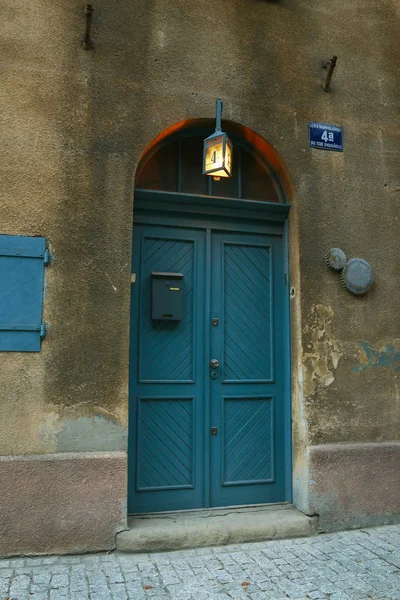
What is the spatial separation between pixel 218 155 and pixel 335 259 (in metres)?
1.50

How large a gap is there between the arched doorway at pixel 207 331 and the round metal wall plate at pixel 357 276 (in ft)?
1.95

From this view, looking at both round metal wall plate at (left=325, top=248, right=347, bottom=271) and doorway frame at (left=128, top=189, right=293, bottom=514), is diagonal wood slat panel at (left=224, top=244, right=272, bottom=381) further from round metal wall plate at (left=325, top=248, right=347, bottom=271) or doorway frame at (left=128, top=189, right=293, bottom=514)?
round metal wall plate at (left=325, top=248, right=347, bottom=271)

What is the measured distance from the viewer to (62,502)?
13.7 feet

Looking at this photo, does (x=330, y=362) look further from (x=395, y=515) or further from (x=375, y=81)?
(x=375, y=81)

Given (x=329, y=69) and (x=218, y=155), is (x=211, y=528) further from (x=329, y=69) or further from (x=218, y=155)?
(x=329, y=69)

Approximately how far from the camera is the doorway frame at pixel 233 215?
4.95 metres

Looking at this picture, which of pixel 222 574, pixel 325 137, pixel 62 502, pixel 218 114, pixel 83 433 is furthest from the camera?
pixel 325 137

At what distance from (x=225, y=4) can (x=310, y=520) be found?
190 inches

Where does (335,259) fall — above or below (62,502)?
above

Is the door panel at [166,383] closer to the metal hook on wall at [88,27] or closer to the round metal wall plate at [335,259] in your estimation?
the round metal wall plate at [335,259]

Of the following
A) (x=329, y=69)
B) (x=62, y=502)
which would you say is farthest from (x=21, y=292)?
(x=329, y=69)

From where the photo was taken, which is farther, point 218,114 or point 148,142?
point 218,114

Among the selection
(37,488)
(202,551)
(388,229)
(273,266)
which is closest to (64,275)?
(37,488)

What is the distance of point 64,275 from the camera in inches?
175
